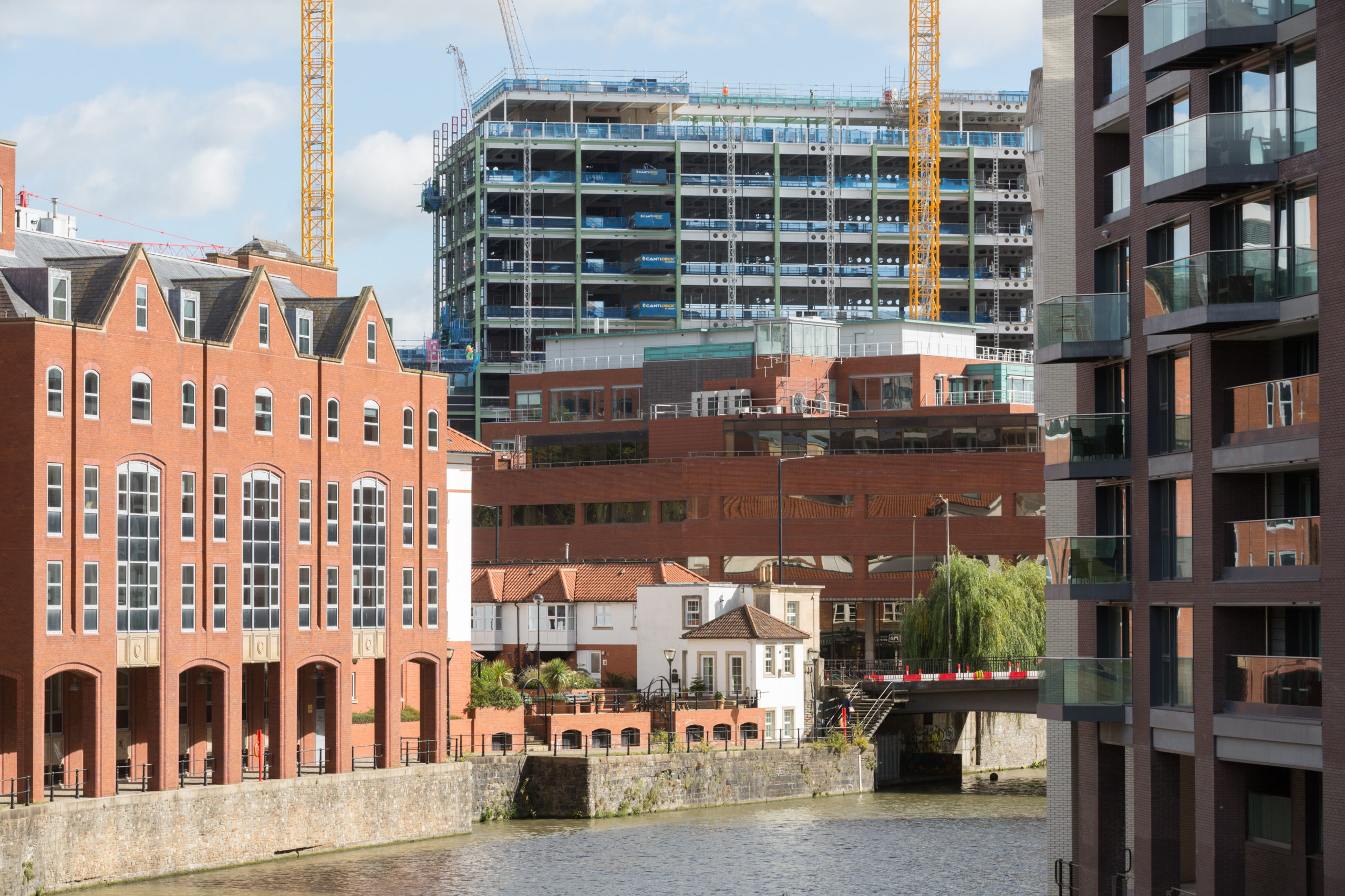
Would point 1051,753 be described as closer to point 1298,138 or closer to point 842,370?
point 1298,138

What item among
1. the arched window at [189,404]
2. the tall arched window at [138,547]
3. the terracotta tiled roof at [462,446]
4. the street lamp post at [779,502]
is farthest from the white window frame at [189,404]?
the street lamp post at [779,502]

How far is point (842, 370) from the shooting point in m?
141

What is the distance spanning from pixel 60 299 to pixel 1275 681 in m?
39.6

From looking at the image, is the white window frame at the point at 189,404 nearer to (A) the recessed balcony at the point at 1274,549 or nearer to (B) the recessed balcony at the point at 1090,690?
(B) the recessed balcony at the point at 1090,690

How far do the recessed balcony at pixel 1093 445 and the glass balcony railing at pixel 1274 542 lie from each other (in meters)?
3.77

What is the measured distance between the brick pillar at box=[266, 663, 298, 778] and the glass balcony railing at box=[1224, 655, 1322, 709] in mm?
38001

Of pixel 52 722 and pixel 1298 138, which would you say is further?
pixel 52 722

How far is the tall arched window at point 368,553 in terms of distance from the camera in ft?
235

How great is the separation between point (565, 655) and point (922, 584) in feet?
104

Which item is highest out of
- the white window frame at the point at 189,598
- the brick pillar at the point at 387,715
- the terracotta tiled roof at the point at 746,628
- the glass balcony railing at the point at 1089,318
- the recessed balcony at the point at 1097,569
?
the glass balcony railing at the point at 1089,318

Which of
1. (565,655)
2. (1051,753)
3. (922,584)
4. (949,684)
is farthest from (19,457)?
(922,584)

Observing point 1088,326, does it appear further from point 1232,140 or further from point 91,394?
point 91,394

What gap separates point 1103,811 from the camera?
139ft

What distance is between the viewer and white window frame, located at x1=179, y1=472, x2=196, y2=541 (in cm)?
6488
